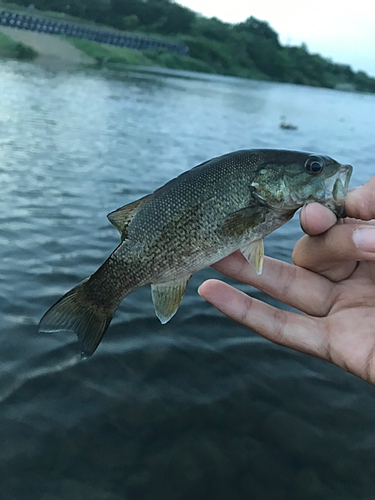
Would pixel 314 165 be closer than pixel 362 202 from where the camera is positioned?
No

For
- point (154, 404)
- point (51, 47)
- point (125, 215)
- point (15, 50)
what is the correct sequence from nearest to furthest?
point (125, 215) < point (154, 404) < point (15, 50) < point (51, 47)

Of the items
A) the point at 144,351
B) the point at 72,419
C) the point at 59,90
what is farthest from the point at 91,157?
the point at 59,90

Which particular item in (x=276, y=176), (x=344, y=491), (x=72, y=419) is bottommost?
(x=72, y=419)

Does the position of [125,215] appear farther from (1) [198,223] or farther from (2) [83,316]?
(2) [83,316]

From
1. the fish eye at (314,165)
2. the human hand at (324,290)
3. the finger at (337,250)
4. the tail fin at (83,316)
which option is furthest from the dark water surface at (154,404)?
the fish eye at (314,165)

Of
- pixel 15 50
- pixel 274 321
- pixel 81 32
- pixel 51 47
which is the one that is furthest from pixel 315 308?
pixel 81 32

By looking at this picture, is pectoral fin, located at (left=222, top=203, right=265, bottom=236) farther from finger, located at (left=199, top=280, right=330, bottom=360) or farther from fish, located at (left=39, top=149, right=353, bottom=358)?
finger, located at (left=199, top=280, right=330, bottom=360)

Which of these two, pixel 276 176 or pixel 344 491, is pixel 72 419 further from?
pixel 276 176
